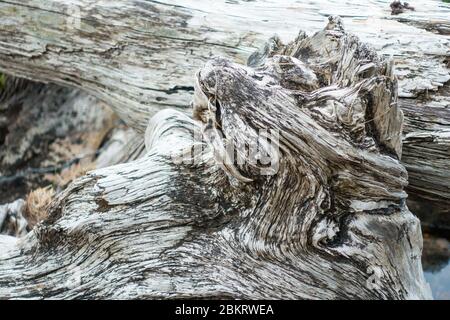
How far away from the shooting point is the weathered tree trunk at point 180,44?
2848 millimetres

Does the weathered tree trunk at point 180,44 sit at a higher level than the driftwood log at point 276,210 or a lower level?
higher

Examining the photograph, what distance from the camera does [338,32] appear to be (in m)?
2.48

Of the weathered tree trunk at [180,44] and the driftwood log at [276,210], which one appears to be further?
the weathered tree trunk at [180,44]

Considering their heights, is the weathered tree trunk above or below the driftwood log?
above

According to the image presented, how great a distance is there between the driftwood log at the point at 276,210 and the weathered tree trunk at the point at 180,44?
1.94 ft

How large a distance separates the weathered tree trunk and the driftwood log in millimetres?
591

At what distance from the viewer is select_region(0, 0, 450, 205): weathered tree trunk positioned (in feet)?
9.34

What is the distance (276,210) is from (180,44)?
1.34m

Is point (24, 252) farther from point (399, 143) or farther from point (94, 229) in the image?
point (399, 143)

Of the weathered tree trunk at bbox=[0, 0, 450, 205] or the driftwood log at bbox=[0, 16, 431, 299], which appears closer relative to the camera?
the driftwood log at bbox=[0, 16, 431, 299]

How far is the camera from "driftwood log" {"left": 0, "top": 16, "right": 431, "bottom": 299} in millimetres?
2227

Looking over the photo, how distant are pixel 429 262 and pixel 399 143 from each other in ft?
7.60

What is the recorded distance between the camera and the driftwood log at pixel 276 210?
7.30 feet

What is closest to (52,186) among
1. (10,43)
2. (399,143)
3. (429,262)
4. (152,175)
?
(10,43)
